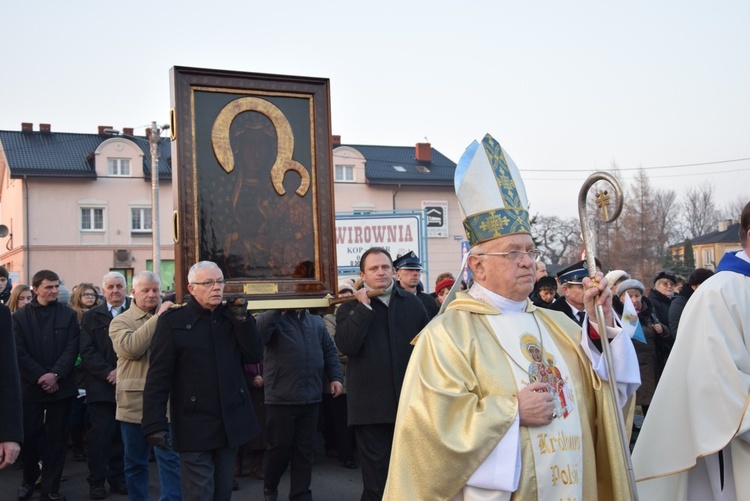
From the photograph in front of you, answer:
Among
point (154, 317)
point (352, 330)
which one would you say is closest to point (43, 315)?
point (154, 317)

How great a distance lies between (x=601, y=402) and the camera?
4.26 metres

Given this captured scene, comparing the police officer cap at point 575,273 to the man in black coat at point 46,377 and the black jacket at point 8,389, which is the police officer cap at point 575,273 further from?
the black jacket at point 8,389

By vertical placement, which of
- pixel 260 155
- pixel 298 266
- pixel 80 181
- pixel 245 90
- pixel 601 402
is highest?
pixel 80 181

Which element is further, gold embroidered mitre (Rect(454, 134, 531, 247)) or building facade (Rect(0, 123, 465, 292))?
building facade (Rect(0, 123, 465, 292))

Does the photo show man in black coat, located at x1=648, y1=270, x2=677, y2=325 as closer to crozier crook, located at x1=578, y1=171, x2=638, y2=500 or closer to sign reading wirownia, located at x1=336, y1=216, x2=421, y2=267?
crozier crook, located at x1=578, y1=171, x2=638, y2=500

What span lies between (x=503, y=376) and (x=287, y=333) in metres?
4.02

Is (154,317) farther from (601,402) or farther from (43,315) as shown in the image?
(601,402)

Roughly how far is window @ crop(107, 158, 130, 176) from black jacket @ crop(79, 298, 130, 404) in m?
34.2

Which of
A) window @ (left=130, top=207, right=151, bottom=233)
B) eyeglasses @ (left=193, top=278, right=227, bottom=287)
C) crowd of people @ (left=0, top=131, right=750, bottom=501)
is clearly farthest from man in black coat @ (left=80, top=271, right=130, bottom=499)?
window @ (left=130, top=207, right=151, bottom=233)

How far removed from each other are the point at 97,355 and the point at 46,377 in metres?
0.50

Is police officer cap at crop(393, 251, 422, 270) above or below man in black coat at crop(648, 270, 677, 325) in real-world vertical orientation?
above

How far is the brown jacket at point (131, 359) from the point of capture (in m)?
7.15

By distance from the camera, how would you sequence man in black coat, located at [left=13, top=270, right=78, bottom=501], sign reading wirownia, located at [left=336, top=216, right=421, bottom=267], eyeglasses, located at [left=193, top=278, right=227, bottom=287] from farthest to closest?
sign reading wirownia, located at [left=336, top=216, right=421, bottom=267], man in black coat, located at [left=13, top=270, right=78, bottom=501], eyeglasses, located at [left=193, top=278, right=227, bottom=287]

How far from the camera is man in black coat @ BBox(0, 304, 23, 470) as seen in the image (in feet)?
15.2
